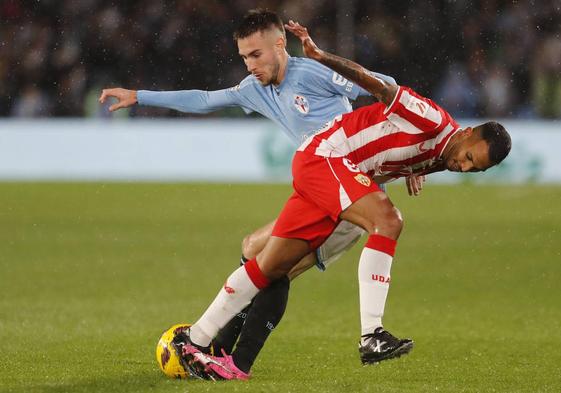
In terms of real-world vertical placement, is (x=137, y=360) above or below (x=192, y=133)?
below

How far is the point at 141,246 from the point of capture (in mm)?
12680

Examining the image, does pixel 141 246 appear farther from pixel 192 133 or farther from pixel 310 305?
pixel 192 133

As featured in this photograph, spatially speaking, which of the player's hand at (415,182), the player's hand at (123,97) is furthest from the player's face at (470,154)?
the player's hand at (123,97)

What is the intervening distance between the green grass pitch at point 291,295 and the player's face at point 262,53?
1747 millimetres

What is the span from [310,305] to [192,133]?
993 cm

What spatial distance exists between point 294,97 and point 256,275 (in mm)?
1238

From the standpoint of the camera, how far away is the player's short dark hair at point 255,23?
6.45 m

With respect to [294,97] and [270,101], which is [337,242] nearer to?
[294,97]

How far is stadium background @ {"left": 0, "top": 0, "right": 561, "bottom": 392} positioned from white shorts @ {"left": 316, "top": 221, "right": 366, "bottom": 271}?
0.66 metres

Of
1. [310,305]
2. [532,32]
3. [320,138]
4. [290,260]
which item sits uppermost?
[532,32]

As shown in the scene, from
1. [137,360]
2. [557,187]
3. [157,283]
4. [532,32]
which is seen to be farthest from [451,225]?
[137,360]

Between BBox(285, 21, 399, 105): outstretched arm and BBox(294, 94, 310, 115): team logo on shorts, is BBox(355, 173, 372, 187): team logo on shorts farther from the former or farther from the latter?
BBox(294, 94, 310, 115): team logo on shorts

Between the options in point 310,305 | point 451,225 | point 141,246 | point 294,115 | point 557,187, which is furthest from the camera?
point 557,187

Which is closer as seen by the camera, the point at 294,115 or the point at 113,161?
the point at 294,115
